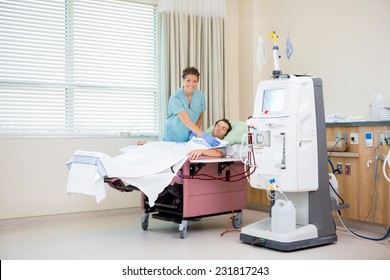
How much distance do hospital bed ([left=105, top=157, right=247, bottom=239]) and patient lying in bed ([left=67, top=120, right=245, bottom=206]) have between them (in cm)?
11

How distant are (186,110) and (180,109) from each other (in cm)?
12

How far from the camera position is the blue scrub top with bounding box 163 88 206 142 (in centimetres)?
431

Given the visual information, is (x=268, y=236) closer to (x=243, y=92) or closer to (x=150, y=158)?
(x=150, y=158)

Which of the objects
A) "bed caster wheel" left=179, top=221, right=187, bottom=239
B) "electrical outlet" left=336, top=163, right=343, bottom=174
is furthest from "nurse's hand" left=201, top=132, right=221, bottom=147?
"electrical outlet" left=336, top=163, right=343, bottom=174

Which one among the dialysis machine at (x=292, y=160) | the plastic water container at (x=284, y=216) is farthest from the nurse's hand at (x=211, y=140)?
the plastic water container at (x=284, y=216)

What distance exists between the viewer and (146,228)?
4129mm

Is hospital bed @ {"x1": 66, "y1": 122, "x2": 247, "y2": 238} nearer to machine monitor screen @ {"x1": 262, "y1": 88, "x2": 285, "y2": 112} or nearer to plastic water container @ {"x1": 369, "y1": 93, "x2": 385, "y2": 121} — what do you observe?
machine monitor screen @ {"x1": 262, "y1": 88, "x2": 285, "y2": 112}

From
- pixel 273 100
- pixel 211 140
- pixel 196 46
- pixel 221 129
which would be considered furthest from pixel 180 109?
pixel 196 46

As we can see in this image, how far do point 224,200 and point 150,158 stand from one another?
0.82 m

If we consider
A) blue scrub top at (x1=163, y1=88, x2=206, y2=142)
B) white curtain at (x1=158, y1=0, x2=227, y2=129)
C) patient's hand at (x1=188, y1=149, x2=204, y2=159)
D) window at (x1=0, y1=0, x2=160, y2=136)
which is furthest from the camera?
white curtain at (x1=158, y1=0, x2=227, y2=129)

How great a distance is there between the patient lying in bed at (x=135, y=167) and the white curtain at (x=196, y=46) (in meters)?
1.38

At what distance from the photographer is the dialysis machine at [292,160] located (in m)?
3.28

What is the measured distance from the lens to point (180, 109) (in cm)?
427

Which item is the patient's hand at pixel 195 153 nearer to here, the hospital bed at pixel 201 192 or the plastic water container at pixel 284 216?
the hospital bed at pixel 201 192
